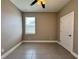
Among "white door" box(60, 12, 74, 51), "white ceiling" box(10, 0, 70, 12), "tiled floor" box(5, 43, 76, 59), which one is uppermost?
"white ceiling" box(10, 0, 70, 12)

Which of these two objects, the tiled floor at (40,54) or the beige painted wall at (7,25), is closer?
the beige painted wall at (7,25)

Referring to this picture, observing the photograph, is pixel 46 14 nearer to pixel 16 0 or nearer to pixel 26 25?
pixel 26 25

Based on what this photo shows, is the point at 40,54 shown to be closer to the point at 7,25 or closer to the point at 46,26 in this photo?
the point at 7,25

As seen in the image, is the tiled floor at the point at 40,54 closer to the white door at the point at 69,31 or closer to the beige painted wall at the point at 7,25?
the white door at the point at 69,31

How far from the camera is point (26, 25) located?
377 inches

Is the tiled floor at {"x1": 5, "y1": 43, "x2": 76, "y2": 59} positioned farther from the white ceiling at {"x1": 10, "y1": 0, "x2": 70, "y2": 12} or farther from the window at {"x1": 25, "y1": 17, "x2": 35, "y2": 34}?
the window at {"x1": 25, "y1": 17, "x2": 35, "y2": 34}

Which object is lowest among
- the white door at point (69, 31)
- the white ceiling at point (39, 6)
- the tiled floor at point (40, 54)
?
the tiled floor at point (40, 54)

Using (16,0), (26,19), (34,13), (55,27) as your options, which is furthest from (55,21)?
(16,0)

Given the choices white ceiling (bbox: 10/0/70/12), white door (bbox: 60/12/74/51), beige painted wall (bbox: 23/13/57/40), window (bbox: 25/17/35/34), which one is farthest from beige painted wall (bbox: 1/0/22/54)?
beige painted wall (bbox: 23/13/57/40)

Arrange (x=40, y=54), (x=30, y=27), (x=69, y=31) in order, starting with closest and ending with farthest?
(x=40, y=54) → (x=69, y=31) → (x=30, y=27)

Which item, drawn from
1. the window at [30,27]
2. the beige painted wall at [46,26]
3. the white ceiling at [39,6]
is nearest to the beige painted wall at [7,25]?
the white ceiling at [39,6]

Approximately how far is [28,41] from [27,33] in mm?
732

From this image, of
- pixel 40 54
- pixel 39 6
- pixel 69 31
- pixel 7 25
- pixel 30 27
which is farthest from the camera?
pixel 30 27

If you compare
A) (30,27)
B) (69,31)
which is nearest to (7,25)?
(69,31)
